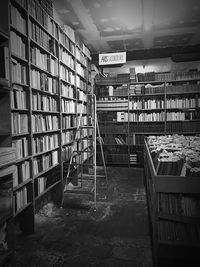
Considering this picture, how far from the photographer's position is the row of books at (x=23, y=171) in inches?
94.6

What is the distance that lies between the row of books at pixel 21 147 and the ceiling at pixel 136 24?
2.34m

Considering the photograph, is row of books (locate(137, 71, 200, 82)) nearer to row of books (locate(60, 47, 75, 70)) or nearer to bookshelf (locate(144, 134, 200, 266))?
row of books (locate(60, 47, 75, 70))

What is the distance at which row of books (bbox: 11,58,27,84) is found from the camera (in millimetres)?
2278

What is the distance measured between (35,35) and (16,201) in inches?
82.8

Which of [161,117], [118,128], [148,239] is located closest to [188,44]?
[161,117]

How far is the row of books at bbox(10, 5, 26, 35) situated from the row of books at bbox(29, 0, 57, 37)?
302mm

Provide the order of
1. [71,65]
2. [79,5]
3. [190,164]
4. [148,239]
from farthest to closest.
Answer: [71,65], [79,5], [148,239], [190,164]

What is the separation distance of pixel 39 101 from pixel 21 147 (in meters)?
0.76

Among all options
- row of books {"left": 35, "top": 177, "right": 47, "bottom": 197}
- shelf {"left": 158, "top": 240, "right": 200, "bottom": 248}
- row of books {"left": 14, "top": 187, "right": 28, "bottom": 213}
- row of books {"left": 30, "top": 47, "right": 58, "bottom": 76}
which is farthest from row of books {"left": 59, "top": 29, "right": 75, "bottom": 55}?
shelf {"left": 158, "top": 240, "right": 200, "bottom": 248}

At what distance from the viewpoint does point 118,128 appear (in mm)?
5891

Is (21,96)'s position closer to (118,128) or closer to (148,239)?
(148,239)

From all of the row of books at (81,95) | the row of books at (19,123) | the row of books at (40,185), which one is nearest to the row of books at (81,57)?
the row of books at (81,95)

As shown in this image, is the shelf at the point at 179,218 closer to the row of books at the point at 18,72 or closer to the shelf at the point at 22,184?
the shelf at the point at 22,184

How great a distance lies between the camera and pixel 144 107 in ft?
18.7
